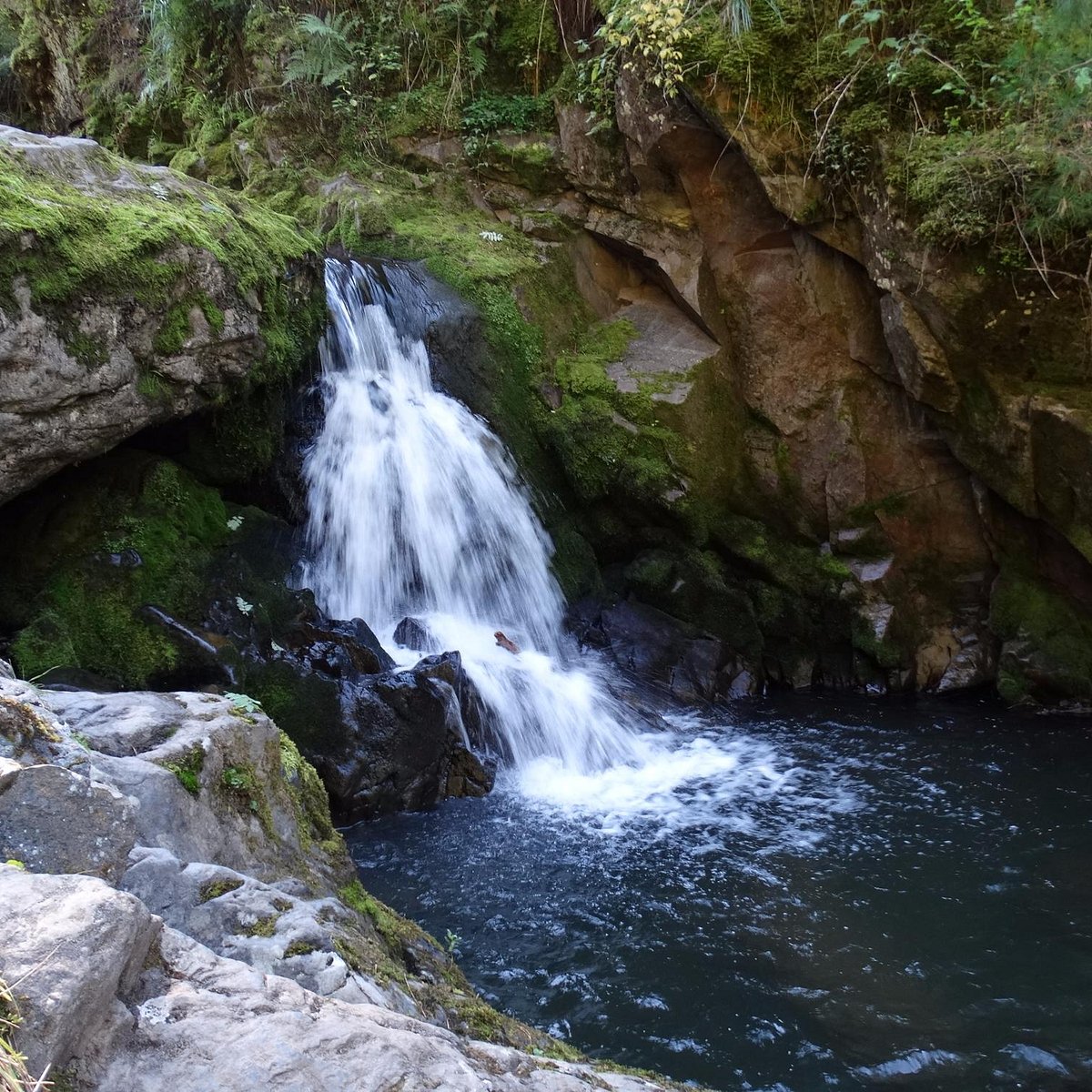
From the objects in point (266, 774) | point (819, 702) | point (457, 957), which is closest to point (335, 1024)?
point (266, 774)

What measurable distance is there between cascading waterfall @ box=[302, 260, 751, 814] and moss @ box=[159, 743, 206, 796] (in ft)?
13.1

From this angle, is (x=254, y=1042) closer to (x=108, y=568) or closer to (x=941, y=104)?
(x=108, y=568)

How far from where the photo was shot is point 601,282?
32.4ft

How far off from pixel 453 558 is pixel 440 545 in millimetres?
164

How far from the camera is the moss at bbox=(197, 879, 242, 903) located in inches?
94.3

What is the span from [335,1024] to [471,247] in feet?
29.1

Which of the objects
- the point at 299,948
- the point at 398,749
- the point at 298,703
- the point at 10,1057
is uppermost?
the point at 10,1057

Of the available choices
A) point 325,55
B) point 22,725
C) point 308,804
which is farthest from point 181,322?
point 325,55

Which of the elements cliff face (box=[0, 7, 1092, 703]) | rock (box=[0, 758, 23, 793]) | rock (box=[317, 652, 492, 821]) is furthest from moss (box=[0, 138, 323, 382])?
rock (box=[0, 758, 23, 793])

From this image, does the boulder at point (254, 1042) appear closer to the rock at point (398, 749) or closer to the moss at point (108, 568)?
the rock at point (398, 749)

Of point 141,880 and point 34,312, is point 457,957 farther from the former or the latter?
point 34,312

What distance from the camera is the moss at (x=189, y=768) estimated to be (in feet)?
9.52

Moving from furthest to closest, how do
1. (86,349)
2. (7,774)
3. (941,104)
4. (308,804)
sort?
(941,104) < (86,349) < (308,804) < (7,774)

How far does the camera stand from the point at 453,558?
26.8ft
